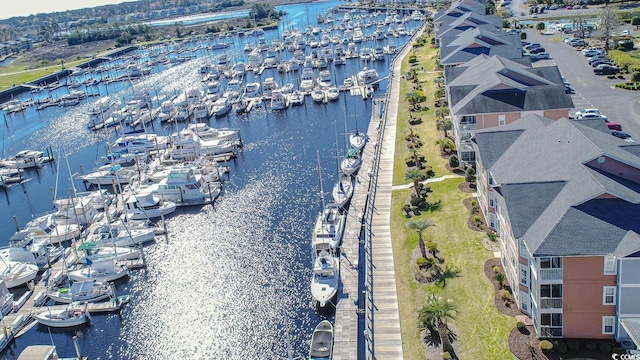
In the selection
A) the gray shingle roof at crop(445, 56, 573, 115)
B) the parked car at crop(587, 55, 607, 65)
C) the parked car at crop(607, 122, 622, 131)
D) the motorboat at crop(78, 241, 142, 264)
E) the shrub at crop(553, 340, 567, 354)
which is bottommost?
the motorboat at crop(78, 241, 142, 264)

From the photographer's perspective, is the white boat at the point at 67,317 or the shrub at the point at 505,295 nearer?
the shrub at the point at 505,295

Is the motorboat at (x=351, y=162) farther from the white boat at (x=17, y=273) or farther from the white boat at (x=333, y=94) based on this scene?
the white boat at (x=17, y=273)

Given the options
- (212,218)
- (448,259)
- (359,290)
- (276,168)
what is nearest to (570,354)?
(448,259)

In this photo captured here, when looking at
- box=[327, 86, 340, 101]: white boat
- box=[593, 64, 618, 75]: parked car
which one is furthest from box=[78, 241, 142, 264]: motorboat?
box=[593, 64, 618, 75]: parked car

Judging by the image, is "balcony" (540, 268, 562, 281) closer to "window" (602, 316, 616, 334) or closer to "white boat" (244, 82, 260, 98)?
"window" (602, 316, 616, 334)

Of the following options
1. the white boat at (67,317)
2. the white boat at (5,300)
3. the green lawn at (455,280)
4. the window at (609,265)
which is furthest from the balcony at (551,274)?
the white boat at (5,300)

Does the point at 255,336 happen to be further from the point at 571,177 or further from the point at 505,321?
the point at 571,177

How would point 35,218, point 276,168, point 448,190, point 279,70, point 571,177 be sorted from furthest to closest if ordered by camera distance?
point 279,70, point 276,168, point 35,218, point 448,190, point 571,177
